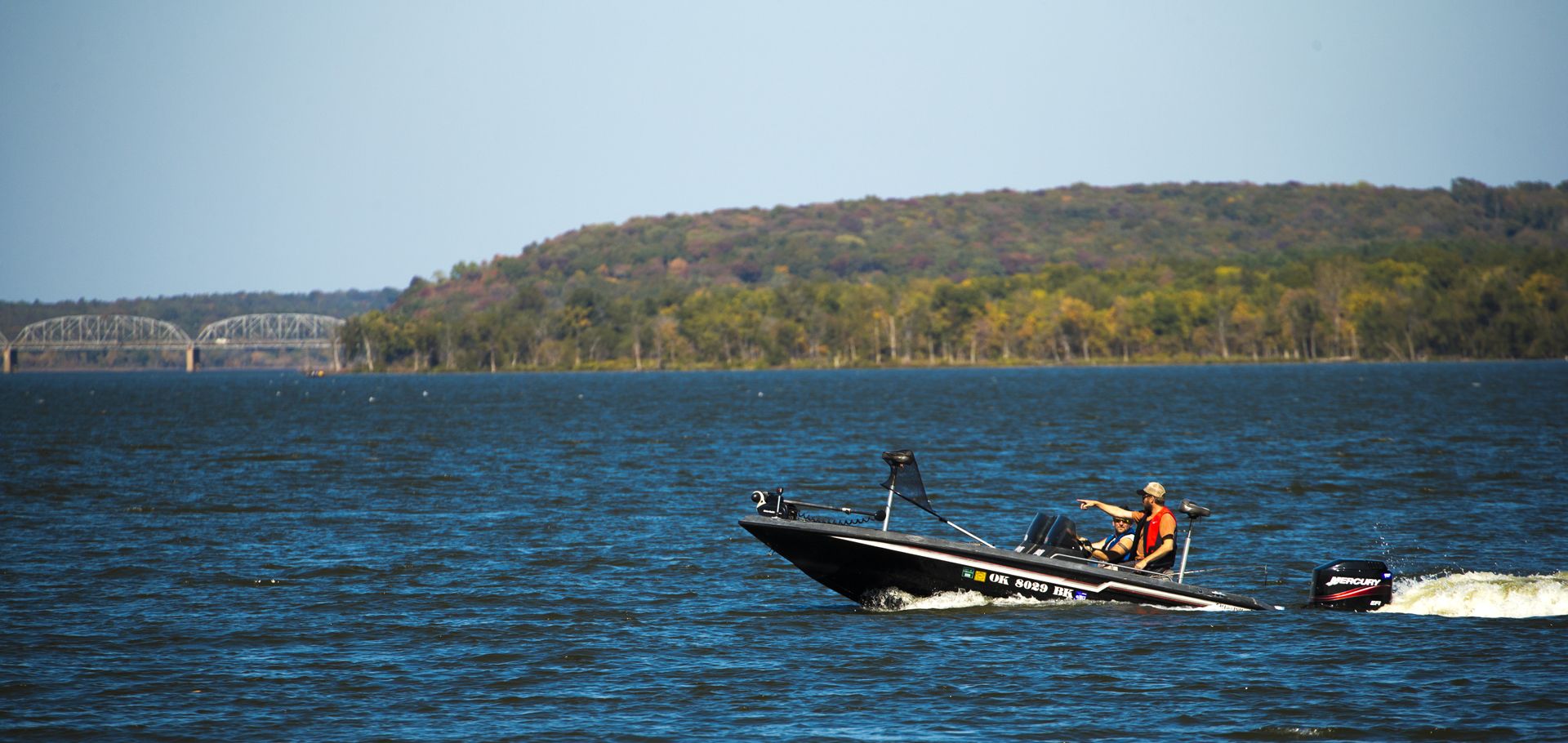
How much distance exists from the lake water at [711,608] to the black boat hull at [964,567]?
33cm

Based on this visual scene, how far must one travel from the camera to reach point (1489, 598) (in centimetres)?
2133

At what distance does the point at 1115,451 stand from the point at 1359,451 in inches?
317

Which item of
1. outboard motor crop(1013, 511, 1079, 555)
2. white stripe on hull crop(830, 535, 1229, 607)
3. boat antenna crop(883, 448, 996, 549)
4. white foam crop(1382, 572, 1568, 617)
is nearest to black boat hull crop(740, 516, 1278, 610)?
white stripe on hull crop(830, 535, 1229, 607)

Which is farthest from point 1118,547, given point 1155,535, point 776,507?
point 776,507

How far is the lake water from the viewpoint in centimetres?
1608

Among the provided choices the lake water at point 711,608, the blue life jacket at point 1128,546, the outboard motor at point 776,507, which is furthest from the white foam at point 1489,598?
the outboard motor at point 776,507

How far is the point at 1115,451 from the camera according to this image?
175ft

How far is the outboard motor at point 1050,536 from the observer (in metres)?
21.1

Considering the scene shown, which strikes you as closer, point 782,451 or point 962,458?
point 962,458

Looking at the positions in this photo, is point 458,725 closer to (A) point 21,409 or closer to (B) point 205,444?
(B) point 205,444

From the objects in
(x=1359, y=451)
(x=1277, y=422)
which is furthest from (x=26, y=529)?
(x=1277, y=422)

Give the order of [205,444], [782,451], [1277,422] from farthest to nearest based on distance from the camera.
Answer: [1277,422] < [205,444] < [782,451]

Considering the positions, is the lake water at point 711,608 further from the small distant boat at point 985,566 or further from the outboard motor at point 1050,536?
the outboard motor at point 1050,536

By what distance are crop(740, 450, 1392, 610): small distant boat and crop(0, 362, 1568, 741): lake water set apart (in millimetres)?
330
